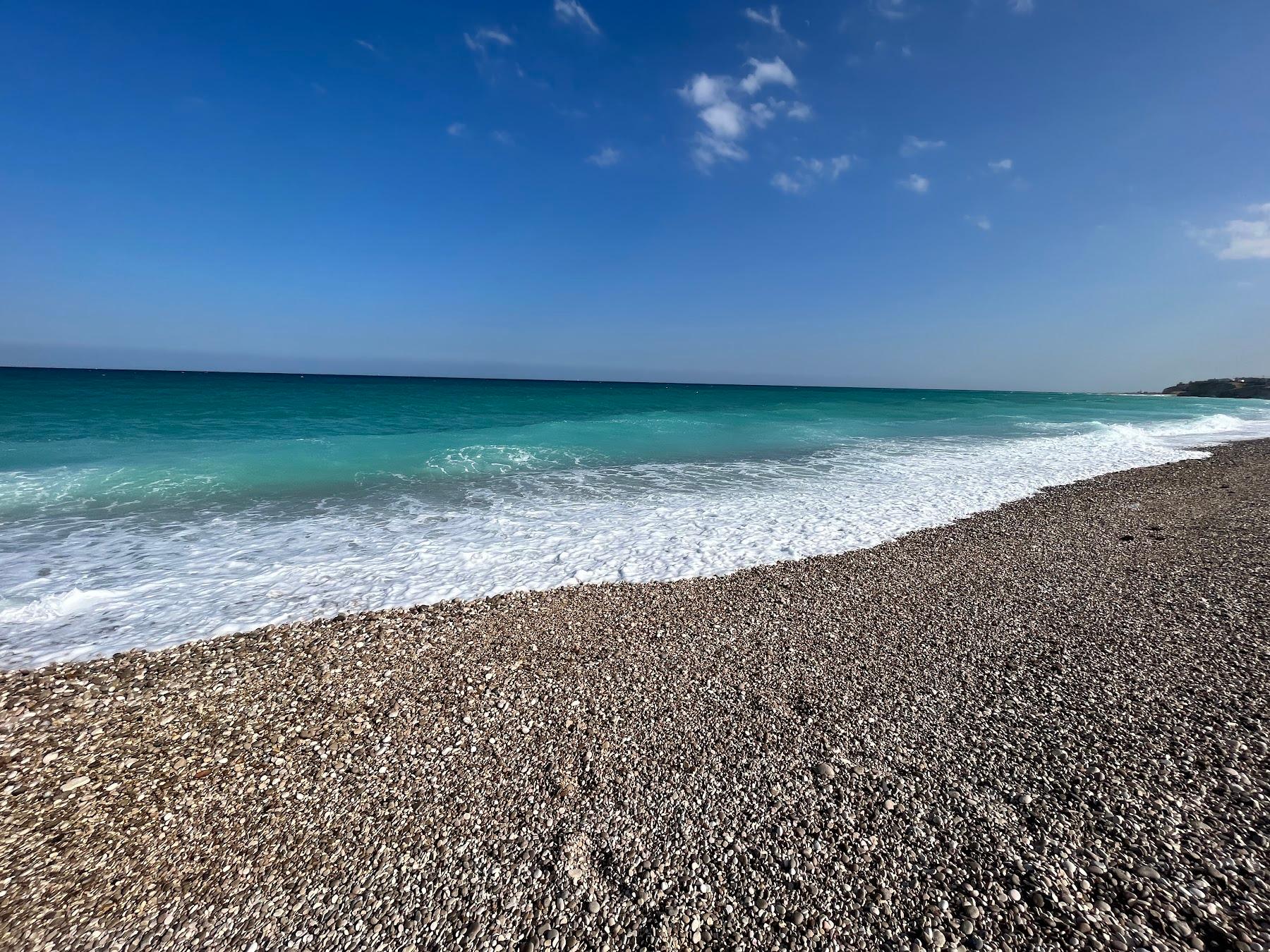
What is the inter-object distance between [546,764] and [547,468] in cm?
1338

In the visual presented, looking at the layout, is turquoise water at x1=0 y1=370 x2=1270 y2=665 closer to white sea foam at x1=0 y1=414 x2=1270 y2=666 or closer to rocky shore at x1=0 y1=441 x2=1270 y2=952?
white sea foam at x1=0 y1=414 x2=1270 y2=666

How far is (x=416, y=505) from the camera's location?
11688 millimetres

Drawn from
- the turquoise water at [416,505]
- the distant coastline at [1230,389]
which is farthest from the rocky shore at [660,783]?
the distant coastline at [1230,389]

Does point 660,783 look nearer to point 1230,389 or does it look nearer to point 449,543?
point 449,543

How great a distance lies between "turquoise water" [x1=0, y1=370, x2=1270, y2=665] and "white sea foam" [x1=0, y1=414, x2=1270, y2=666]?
0.15 feet

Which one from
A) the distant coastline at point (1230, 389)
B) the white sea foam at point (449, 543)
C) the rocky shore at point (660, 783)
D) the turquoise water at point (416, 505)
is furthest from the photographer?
the distant coastline at point (1230, 389)

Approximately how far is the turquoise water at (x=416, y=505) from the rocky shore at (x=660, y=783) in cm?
145

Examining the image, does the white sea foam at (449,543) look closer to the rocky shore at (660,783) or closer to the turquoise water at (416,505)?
the turquoise water at (416,505)

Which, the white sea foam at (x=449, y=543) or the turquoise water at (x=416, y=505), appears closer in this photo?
the white sea foam at (x=449, y=543)

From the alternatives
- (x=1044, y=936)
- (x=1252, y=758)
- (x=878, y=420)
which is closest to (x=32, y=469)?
(x=1044, y=936)

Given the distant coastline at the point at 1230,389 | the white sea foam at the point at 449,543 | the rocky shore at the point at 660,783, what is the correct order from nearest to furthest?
the rocky shore at the point at 660,783 → the white sea foam at the point at 449,543 → the distant coastline at the point at 1230,389

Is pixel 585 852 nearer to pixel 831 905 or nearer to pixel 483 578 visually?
pixel 831 905

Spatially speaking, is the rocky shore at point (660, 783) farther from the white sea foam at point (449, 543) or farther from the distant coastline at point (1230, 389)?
the distant coastline at point (1230, 389)

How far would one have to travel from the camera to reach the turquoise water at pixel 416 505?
6832 mm
